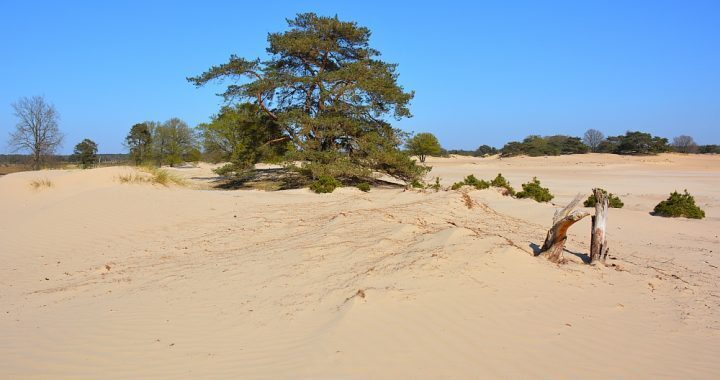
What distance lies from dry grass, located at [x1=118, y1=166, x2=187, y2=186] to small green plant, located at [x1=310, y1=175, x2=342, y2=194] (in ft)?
16.0

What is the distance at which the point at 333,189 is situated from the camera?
703 inches

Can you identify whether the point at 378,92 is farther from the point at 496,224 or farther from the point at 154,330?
the point at 154,330

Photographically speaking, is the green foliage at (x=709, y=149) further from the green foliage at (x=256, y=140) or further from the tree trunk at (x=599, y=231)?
the tree trunk at (x=599, y=231)

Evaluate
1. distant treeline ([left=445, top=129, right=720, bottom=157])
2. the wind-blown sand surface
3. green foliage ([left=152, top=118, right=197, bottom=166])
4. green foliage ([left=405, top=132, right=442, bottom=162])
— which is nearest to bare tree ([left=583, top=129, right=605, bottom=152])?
distant treeline ([left=445, top=129, right=720, bottom=157])

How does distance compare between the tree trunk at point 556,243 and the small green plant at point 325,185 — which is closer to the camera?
the tree trunk at point 556,243

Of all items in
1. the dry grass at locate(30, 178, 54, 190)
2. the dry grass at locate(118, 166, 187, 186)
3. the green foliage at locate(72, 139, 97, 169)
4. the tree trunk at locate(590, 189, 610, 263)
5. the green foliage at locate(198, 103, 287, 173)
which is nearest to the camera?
the tree trunk at locate(590, 189, 610, 263)

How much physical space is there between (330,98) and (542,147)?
142 feet

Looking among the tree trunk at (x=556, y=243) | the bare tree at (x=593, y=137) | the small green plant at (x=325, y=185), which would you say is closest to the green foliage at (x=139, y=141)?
the small green plant at (x=325, y=185)

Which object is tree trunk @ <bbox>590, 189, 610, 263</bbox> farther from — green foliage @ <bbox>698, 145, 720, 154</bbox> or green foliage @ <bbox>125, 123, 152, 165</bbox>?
green foliage @ <bbox>698, 145, 720, 154</bbox>

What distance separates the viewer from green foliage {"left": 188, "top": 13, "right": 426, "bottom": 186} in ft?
65.2

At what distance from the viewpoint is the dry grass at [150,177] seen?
16.4m

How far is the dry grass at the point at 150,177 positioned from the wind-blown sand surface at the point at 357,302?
5.50 metres

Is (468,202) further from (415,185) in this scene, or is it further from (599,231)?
(415,185)

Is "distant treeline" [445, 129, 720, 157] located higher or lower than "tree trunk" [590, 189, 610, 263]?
higher
